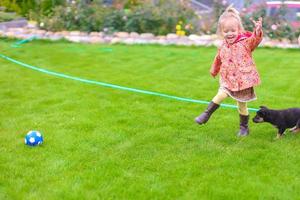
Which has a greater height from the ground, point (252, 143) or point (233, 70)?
point (233, 70)

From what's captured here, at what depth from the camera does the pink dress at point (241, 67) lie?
5152 mm

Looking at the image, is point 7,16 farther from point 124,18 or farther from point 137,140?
point 137,140

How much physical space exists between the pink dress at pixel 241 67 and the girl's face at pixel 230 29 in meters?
0.05

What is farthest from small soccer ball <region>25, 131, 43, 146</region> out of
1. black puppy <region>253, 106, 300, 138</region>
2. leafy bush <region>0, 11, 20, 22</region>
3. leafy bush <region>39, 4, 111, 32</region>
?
leafy bush <region>0, 11, 20, 22</region>

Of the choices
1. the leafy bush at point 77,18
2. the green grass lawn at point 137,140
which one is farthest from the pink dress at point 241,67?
the leafy bush at point 77,18

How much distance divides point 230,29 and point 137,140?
145cm

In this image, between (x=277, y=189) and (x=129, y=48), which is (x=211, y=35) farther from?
(x=277, y=189)

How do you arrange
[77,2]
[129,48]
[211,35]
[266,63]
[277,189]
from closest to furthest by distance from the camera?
[277,189] < [266,63] < [129,48] < [211,35] < [77,2]

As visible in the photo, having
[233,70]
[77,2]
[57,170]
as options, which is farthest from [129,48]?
[57,170]

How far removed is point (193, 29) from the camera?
38.9 feet

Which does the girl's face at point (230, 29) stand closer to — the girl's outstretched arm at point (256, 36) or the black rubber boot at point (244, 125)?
the girl's outstretched arm at point (256, 36)

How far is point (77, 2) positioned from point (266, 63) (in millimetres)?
5562

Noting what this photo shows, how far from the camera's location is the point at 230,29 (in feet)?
16.9

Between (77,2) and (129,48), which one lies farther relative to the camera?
(77,2)
